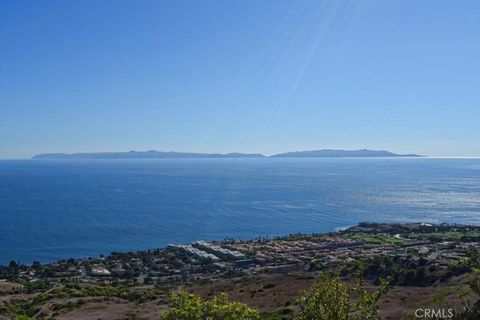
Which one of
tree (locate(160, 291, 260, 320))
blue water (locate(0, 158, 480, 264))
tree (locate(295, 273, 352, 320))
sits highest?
tree (locate(295, 273, 352, 320))

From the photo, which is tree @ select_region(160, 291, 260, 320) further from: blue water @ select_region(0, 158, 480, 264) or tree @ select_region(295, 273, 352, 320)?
blue water @ select_region(0, 158, 480, 264)

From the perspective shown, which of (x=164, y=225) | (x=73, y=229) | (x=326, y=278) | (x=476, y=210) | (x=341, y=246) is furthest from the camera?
(x=476, y=210)

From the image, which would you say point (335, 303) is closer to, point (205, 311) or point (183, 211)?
point (205, 311)

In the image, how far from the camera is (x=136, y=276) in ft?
194

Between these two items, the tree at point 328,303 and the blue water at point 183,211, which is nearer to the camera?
the tree at point 328,303

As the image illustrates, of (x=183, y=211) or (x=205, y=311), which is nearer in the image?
(x=205, y=311)

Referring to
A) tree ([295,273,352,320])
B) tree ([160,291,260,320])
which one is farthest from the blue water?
tree ([295,273,352,320])

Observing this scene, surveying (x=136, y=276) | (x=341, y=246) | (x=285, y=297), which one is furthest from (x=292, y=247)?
(x=285, y=297)

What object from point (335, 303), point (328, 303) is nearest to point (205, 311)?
point (328, 303)

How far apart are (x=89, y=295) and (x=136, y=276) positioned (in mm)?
18928

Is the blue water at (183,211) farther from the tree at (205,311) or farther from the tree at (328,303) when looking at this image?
the tree at (328,303)

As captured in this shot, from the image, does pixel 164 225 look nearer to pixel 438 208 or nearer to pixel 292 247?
pixel 292 247

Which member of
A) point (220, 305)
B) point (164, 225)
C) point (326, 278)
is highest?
point (326, 278)

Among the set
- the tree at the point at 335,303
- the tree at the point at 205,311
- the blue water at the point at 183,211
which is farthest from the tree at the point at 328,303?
the blue water at the point at 183,211
